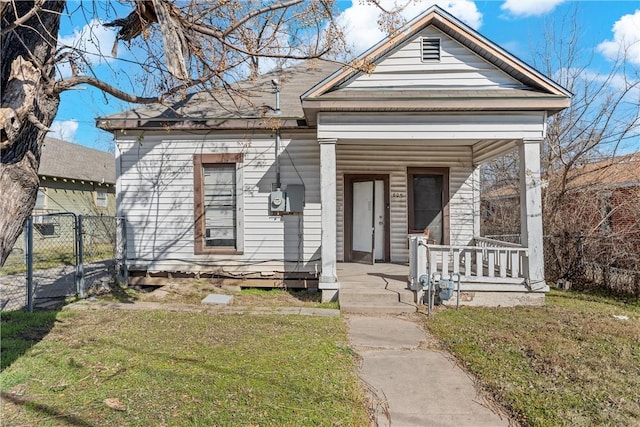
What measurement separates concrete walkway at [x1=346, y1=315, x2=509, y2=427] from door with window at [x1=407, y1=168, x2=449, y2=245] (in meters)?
4.06

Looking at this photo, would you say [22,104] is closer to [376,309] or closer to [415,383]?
[415,383]

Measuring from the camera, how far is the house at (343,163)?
6.34 m

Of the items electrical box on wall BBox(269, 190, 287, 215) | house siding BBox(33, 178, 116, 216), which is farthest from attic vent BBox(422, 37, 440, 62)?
house siding BBox(33, 178, 116, 216)

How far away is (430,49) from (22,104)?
6.26 meters

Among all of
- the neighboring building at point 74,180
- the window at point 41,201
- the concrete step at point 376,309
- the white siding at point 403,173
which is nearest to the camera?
the concrete step at point 376,309

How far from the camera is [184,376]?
343cm

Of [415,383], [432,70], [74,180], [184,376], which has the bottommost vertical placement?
[415,383]

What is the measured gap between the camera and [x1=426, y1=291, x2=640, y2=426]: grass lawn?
298cm

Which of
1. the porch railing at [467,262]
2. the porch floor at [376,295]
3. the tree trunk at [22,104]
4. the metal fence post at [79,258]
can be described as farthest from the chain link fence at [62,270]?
the porch railing at [467,262]

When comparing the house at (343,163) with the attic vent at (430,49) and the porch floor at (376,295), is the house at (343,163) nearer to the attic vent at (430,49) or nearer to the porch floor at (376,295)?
the attic vent at (430,49)

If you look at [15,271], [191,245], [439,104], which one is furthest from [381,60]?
[15,271]

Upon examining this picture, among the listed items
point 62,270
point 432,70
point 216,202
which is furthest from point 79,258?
point 432,70

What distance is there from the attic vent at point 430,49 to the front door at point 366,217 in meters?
2.85

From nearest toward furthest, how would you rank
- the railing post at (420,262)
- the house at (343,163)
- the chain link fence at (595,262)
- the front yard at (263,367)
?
the front yard at (263,367), the railing post at (420,262), the house at (343,163), the chain link fence at (595,262)
